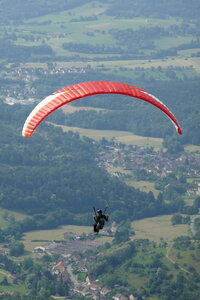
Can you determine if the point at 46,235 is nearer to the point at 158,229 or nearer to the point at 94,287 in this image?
the point at 158,229

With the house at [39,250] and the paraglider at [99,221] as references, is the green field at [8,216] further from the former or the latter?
the paraglider at [99,221]

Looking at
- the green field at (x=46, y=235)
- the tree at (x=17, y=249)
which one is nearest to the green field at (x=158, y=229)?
the green field at (x=46, y=235)

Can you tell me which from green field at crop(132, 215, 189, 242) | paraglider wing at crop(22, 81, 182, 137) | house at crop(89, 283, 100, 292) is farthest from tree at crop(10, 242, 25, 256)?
paraglider wing at crop(22, 81, 182, 137)

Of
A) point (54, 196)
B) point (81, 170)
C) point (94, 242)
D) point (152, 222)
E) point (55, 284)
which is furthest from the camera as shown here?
point (81, 170)

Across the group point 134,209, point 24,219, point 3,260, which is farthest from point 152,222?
point 3,260

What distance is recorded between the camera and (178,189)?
181375mm

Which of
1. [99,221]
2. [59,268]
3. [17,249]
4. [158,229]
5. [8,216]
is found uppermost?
[8,216]

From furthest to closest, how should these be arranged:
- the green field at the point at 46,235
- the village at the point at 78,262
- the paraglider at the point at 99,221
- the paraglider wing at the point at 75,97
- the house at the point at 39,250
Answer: the green field at the point at 46,235 < the house at the point at 39,250 < the village at the point at 78,262 < the paraglider wing at the point at 75,97 < the paraglider at the point at 99,221

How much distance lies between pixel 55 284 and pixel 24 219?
34549mm

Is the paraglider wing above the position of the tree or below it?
above

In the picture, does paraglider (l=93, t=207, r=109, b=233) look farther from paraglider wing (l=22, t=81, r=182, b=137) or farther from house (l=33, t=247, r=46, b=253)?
house (l=33, t=247, r=46, b=253)

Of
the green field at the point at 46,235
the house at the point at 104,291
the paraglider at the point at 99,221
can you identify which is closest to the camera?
the paraglider at the point at 99,221

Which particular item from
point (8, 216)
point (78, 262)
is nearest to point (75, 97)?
point (78, 262)

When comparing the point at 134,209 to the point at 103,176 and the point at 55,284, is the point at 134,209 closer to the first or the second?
the point at 103,176
